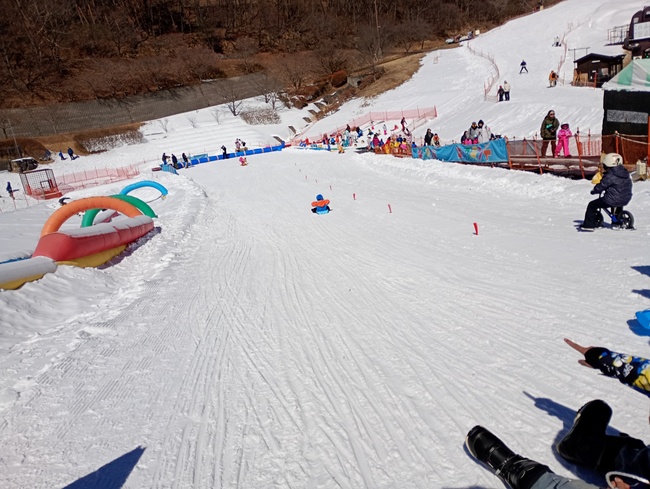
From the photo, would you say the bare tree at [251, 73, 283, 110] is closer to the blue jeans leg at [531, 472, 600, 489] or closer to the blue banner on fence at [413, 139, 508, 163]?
the blue banner on fence at [413, 139, 508, 163]

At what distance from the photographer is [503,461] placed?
319cm

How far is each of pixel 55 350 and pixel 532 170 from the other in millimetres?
14735

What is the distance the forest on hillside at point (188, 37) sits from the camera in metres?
65.1

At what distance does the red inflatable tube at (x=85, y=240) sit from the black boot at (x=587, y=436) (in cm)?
962

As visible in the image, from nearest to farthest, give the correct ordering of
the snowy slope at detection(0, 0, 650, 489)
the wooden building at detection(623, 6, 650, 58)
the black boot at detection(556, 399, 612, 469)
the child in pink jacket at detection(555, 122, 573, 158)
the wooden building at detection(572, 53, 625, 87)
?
the black boot at detection(556, 399, 612, 469) < the snowy slope at detection(0, 0, 650, 489) < the child in pink jacket at detection(555, 122, 573, 158) < the wooden building at detection(623, 6, 650, 58) < the wooden building at detection(572, 53, 625, 87)

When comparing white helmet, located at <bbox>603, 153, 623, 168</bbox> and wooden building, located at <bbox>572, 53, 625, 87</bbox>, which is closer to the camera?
white helmet, located at <bbox>603, 153, 623, 168</bbox>

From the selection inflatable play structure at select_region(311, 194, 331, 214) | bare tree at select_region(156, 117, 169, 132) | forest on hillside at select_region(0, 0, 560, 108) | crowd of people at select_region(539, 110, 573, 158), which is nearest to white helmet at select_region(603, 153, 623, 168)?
crowd of people at select_region(539, 110, 573, 158)

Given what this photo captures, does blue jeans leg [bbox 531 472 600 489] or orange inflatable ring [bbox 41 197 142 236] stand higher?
orange inflatable ring [bbox 41 197 142 236]

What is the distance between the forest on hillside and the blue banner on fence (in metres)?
53.2

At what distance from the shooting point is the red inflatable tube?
9.43 m

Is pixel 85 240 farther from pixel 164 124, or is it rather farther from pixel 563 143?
pixel 164 124

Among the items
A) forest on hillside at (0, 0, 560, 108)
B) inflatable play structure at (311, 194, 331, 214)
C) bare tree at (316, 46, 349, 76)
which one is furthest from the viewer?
bare tree at (316, 46, 349, 76)

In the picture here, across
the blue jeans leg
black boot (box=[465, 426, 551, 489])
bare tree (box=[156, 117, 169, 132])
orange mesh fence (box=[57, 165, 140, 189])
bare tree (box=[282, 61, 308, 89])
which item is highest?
bare tree (box=[282, 61, 308, 89])

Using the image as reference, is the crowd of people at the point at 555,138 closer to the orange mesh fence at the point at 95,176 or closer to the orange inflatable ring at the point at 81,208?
the orange inflatable ring at the point at 81,208
